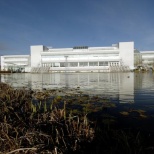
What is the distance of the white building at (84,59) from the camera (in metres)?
84.7

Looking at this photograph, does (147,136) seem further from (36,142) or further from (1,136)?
(1,136)

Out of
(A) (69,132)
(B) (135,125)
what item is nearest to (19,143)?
(A) (69,132)

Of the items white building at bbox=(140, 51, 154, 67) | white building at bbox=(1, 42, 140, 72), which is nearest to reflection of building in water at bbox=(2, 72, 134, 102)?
white building at bbox=(1, 42, 140, 72)

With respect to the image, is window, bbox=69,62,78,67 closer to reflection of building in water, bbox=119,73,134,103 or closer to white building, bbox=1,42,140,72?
white building, bbox=1,42,140,72

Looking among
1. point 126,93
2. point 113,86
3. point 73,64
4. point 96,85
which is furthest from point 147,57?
point 126,93

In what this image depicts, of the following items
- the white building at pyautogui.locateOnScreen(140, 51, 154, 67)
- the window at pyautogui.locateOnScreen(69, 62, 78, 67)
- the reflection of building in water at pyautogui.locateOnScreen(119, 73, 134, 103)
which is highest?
the white building at pyautogui.locateOnScreen(140, 51, 154, 67)

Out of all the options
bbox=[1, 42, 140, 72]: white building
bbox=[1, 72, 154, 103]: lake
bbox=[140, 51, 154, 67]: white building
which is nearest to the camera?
bbox=[1, 72, 154, 103]: lake

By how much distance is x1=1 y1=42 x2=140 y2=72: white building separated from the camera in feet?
278

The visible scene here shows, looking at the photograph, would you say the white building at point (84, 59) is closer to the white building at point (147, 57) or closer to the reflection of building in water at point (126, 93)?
the white building at point (147, 57)

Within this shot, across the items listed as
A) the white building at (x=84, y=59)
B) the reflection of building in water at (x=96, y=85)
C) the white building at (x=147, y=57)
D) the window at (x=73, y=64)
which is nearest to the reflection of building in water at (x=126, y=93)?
the reflection of building in water at (x=96, y=85)

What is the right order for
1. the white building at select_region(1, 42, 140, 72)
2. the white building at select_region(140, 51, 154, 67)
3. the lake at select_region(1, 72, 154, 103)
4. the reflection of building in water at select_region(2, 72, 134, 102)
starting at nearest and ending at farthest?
the lake at select_region(1, 72, 154, 103), the reflection of building in water at select_region(2, 72, 134, 102), the white building at select_region(1, 42, 140, 72), the white building at select_region(140, 51, 154, 67)

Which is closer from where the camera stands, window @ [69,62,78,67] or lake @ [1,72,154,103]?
lake @ [1,72,154,103]

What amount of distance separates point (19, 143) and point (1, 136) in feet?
→ 2.13

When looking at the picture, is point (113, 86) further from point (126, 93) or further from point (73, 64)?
point (73, 64)
